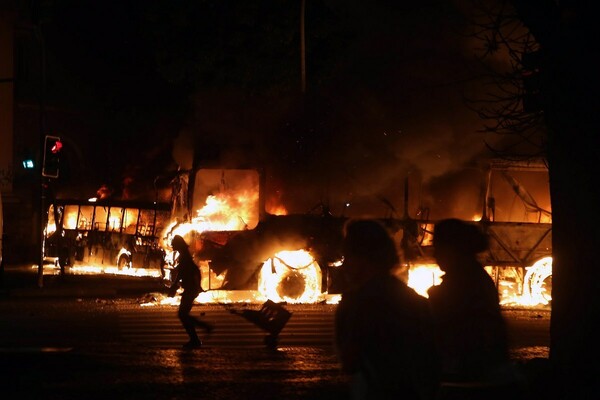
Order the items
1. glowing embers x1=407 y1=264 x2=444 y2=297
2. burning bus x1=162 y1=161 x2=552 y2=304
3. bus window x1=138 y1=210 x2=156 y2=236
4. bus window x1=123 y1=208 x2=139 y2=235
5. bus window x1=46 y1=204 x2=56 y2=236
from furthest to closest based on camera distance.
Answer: bus window x1=46 y1=204 x2=56 y2=236
bus window x1=123 y1=208 x2=139 y2=235
bus window x1=138 y1=210 x2=156 y2=236
glowing embers x1=407 y1=264 x2=444 y2=297
burning bus x1=162 y1=161 x2=552 y2=304

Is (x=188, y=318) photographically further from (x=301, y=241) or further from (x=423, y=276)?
(x=423, y=276)

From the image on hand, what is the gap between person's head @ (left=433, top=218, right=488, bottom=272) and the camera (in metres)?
5.43

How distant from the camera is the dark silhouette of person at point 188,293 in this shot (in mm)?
12375

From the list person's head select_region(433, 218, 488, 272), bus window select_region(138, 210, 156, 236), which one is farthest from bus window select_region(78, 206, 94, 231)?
person's head select_region(433, 218, 488, 272)

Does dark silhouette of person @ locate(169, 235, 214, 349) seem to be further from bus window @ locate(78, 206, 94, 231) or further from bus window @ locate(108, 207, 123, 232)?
bus window @ locate(78, 206, 94, 231)

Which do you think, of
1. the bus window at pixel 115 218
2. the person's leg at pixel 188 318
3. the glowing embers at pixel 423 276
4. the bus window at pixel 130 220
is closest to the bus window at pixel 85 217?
the bus window at pixel 115 218

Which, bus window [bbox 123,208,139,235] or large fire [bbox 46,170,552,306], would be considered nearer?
large fire [bbox 46,170,552,306]

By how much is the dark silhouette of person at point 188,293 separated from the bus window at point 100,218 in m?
20.1

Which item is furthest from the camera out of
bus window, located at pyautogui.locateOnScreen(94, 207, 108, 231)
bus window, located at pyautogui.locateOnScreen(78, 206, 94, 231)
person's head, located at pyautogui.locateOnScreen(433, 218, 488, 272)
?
bus window, located at pyautogui.locateOnScreen(78, 206, 94, 231)

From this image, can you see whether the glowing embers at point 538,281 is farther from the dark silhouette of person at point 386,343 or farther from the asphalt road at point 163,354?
the dark silhouette of person at point 386,343

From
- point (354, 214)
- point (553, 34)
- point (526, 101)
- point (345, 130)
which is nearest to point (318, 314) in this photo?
point (354, 214)

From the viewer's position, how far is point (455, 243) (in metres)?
5.43

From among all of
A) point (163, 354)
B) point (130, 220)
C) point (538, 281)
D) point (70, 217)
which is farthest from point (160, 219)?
point (163, 354)

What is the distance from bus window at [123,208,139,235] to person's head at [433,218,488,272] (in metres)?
25.9
